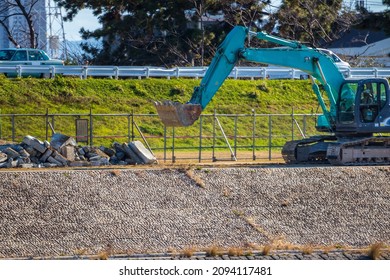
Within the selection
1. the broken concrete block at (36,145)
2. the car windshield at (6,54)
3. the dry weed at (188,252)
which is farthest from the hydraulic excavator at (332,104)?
the car windshield at (6,54)

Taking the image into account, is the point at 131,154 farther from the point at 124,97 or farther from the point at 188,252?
the point at 124,97

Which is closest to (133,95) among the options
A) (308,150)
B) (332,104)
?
(308,150)

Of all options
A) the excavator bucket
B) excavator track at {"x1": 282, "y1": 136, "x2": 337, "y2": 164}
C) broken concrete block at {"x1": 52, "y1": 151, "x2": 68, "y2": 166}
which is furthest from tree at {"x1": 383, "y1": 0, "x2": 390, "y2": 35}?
broken concrete block at {"x1": 52, "y1": 151, "x2": 68, "y2": 166}

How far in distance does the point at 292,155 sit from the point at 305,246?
33.4 feet

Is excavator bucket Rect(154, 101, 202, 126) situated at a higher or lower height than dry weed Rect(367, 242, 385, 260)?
higher

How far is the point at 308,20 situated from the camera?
64188mm

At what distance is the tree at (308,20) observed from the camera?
63594mm

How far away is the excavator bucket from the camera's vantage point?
3450 centimetres

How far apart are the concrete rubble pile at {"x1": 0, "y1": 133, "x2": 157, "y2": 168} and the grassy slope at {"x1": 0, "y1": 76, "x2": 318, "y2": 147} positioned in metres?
8.62

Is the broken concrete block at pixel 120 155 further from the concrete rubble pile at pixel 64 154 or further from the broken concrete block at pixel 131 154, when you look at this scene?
the broken concrete block at pixel 131 154

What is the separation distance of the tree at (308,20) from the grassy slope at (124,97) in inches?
314

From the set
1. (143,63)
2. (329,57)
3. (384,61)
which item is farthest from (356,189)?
(384,61)

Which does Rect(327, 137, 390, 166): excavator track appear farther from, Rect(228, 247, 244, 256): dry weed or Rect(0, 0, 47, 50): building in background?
Rect(0, 0, 47, 50): building in background

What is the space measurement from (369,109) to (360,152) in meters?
1.37
